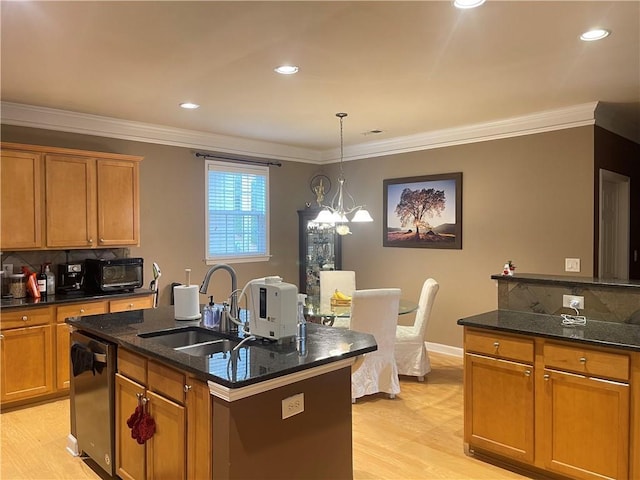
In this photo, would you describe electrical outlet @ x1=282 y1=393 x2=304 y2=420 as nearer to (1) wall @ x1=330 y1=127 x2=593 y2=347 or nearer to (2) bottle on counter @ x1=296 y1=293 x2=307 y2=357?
(2) bottle on counter @ x1=296 y1=293 x2=307 y2=357

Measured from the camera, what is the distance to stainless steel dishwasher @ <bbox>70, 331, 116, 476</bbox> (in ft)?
8.89

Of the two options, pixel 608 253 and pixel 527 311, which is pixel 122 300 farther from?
pixel 608 253

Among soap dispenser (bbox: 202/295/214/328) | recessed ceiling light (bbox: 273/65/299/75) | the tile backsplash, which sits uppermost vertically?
recessed ceiling light (bbox: 273/65/299/75)

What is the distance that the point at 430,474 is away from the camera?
9.57ft

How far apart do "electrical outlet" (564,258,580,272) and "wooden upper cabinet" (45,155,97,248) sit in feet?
14.8

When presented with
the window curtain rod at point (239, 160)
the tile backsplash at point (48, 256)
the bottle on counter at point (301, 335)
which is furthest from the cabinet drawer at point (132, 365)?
the window curtain rod at point (239, 160)

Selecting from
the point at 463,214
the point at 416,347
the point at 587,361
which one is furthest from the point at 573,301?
the point at 463,214

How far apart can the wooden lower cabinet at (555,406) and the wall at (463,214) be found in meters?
2.14

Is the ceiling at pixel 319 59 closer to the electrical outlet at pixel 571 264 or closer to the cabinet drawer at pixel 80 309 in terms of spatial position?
the electrical outlet at pixel 571 264

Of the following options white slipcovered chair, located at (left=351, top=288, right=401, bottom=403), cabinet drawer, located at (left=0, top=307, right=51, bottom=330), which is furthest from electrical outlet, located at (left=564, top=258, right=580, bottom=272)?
cabinet drawer, located at (left=0, top=307, right=51, bottom=330)

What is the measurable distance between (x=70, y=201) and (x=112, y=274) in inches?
30.0

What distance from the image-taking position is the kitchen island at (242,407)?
196 centimetres

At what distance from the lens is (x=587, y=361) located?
8.44 feet

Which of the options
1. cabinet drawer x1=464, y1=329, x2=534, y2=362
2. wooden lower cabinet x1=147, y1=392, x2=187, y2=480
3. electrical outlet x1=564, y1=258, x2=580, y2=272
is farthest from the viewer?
Answer: electrical outlet x1=564, y1=258, x2=580, y2=272
